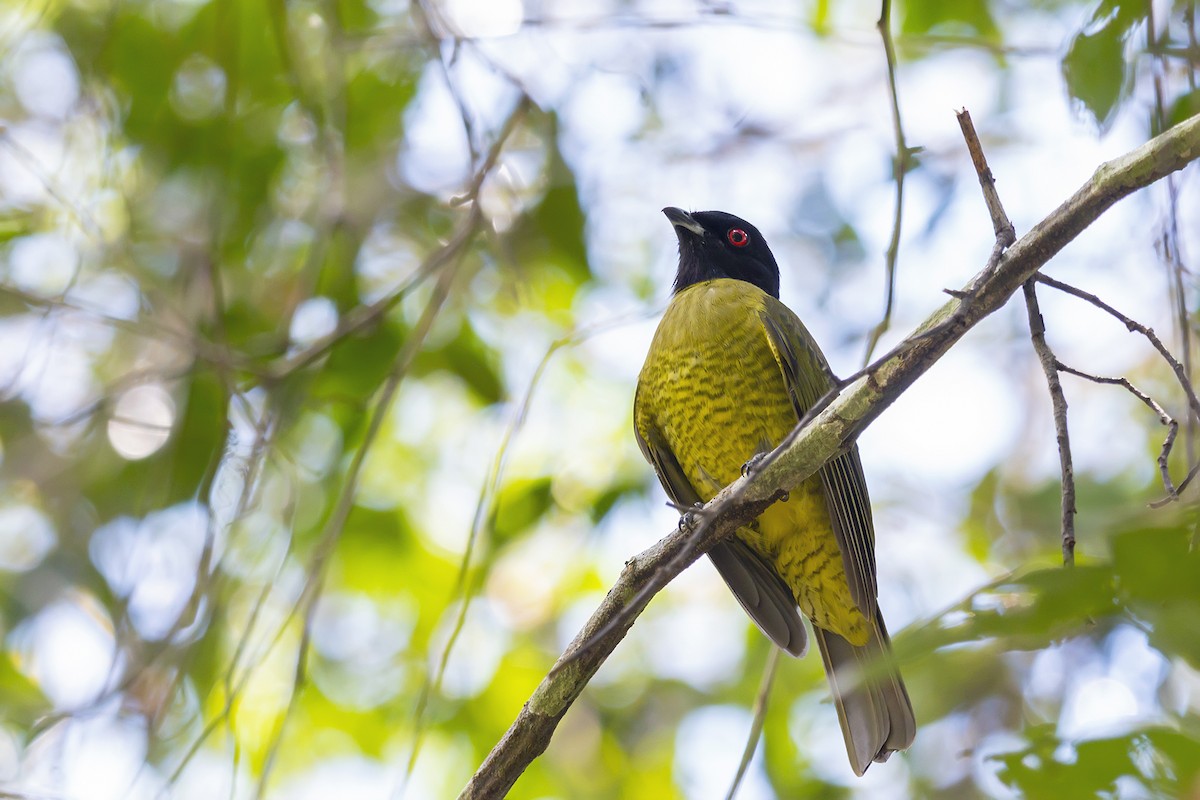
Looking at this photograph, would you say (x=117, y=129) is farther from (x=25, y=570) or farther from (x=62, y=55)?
(x=25, y=570)

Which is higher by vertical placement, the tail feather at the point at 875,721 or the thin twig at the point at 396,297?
the thin twig at the point at 396,297

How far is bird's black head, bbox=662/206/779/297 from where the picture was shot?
5016mm

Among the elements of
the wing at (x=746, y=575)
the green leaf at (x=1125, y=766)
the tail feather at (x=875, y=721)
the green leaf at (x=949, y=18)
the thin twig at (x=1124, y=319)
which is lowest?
the green leaf at (x=1125, y=766)

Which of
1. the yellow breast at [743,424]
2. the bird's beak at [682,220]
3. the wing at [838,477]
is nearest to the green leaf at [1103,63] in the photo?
the wing at [838,477]

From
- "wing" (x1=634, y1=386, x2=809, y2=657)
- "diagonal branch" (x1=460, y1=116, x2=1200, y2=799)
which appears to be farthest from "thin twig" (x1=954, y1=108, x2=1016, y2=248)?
"wing" (x1=634, y1=386, x2=809, y2=657)

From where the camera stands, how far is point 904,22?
15.1 feet

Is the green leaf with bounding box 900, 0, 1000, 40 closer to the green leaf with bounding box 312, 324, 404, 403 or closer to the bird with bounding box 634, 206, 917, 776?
the bird with bounding box 634, 206, 917, 776

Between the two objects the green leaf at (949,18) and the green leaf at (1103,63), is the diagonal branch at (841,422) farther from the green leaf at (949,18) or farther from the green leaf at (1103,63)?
the green leaf at (949,18)

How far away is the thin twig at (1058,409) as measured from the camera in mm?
1890

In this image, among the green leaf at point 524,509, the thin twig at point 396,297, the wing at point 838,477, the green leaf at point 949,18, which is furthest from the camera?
the green leaf at point 949,18

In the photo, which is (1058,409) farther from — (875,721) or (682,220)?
(682,220)

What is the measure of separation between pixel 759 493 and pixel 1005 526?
4.34 m

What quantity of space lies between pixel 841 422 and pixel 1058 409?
46cm

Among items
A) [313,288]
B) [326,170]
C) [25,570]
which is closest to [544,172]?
[326,170]
